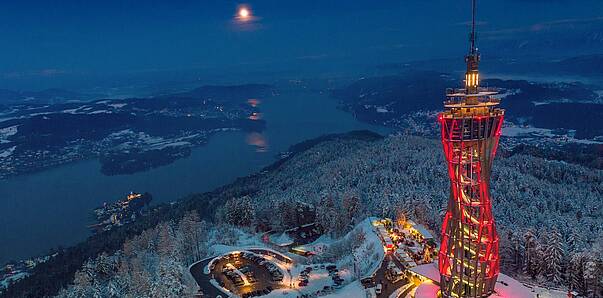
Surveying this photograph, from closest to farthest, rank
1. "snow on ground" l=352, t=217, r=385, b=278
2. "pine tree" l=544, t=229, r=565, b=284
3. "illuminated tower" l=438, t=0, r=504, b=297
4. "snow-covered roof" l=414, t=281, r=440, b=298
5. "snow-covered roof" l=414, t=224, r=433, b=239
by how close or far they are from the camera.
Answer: "illuminated tower" l=438, t=0, r=504, b=297 → "snow-covered roof" l=414, t=281, r=440, b=298 → "pine tree" l=544, t=229, r=565, b=284 → "snow on ground" l=352, t=217, r=385, b=278 → "snow-covered roof" l=414, t=224, r=433, b=239

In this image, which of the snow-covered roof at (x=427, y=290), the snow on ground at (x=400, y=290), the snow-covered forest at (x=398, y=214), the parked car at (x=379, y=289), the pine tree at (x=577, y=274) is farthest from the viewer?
the snow-covered forest at (x=398, y=214)

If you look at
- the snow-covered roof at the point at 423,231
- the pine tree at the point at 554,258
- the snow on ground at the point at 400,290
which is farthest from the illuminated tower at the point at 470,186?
the snow-covered roof at the point at 423,231

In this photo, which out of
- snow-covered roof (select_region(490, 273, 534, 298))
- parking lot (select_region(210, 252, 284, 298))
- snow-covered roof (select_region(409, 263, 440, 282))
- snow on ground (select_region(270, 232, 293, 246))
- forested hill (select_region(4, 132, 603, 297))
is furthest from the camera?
snow on ground (select_region(270, 232, 293, 246))

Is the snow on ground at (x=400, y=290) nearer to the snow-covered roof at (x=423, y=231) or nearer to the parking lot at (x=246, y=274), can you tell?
the parking lot at (x=246, y=274)

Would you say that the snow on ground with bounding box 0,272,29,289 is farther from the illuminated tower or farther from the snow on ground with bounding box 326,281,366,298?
the illuminated tower

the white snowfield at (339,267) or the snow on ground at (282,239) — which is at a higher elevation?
the white snowfield at (339,267)

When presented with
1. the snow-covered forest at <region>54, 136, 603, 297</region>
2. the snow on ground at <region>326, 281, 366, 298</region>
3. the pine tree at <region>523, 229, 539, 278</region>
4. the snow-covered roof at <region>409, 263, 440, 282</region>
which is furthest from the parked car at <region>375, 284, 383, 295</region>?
the pine tree at <region>523, 229, 539, 278</region>
